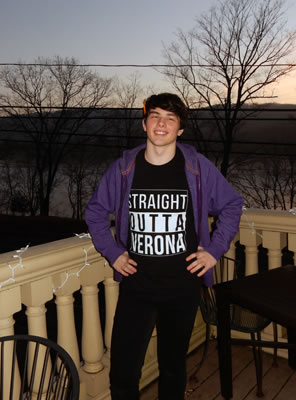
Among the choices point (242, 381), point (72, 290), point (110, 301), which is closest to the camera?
point (72, 290)

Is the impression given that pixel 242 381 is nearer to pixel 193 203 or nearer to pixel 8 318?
pixel 193 203

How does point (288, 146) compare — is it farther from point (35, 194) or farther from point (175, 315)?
point (175, 315)

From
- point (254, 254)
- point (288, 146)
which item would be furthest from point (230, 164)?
point (254, 254)

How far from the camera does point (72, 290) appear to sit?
86.1 inches

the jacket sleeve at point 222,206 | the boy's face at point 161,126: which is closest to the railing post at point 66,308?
the jacket sleeve at point 222,206

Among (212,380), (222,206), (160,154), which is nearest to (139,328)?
(222,206)

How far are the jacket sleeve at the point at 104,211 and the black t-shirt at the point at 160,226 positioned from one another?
0.10 meters

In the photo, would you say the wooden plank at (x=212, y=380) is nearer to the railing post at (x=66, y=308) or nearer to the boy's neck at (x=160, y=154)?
the railing post at (x=66, y=308)

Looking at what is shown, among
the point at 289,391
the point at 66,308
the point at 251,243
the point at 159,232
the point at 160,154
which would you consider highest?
the point at 160,154

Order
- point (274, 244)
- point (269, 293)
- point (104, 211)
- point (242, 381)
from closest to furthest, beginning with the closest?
point (104, 211) < point (269, 293) < point (242, 381) < point (274, 244)

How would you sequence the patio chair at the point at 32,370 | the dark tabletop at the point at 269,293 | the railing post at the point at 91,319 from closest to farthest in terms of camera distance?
the patio chair at the point at 32,370 < the dark tabletop at the point at 269,293 < the railing post at the point at 91,319

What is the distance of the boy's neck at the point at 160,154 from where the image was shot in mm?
1970

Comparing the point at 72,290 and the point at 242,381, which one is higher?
the point at 72,290

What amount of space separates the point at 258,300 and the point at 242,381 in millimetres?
926
